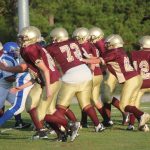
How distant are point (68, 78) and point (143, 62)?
200cm

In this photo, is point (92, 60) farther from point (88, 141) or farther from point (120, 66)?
point (88, 141)

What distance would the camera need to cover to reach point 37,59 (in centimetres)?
1087

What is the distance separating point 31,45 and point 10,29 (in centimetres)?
2000

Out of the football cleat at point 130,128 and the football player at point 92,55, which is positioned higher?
the football player at point 92,55

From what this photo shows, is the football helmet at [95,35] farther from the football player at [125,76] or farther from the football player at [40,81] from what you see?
the football player at [40,81]

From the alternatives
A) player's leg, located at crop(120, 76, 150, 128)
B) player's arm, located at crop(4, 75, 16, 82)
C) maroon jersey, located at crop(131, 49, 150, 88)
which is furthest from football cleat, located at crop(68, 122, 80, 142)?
maroon jersey, located at crop(131, 49, 150, 88)

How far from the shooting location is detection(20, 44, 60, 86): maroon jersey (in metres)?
10.9

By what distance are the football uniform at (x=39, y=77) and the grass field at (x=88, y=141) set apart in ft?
1.74

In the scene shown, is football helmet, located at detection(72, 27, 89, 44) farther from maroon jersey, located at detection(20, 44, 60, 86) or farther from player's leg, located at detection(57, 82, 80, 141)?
maroon jersey, located at detection(20, 44, 60, 86)

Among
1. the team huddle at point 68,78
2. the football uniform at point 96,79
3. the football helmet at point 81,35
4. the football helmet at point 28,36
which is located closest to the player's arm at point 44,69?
the team huddle at point 68,78

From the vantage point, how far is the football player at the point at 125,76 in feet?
41.9

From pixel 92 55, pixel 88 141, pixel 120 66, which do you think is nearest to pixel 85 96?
pixel 88 141

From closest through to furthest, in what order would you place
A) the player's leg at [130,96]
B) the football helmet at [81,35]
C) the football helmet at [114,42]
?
the player's leg at [130,96] → the football helmet at [114,42] → the football helmet at [81,35]

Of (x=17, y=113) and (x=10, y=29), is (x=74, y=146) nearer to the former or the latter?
(x=17, y=113)
